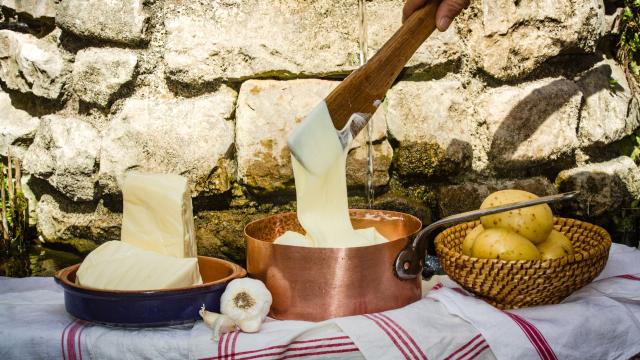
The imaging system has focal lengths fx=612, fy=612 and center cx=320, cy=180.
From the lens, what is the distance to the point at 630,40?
1911 mm

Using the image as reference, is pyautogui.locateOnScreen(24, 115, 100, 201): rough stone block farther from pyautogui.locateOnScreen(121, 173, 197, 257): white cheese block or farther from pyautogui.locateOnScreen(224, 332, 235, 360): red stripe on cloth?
pyautogui.locateOnScreen(224, 332, 235, 360): red stripe on cloth

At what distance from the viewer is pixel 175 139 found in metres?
1.64

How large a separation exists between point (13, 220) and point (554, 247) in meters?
1.53

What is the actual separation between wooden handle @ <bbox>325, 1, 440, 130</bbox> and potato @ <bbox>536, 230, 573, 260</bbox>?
0.45 meters

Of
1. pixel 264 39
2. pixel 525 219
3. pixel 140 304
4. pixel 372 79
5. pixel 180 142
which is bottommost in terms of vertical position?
pixel 140 304

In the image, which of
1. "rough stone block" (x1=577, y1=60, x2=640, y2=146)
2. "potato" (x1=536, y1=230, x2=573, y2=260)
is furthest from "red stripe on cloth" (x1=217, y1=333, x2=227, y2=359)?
"rough stone block" (x1=577, y1=60, x2=640, y2=146)

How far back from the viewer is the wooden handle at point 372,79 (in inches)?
48.6

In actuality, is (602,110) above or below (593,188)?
above

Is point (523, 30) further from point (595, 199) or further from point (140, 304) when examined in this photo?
point (140, 304)

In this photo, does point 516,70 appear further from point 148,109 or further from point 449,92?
point 148,109

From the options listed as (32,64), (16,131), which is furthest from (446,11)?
(16,131)

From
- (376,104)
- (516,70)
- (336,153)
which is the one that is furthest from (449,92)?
(336,153)

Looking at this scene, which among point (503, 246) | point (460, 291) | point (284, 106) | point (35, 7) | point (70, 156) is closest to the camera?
point (503, 246)

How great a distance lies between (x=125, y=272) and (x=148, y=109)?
2.23 ft
